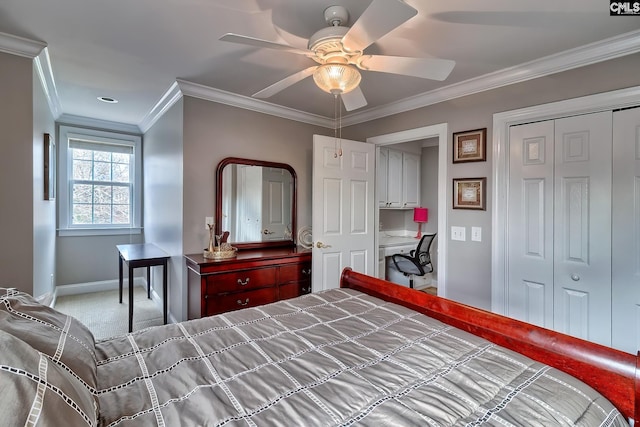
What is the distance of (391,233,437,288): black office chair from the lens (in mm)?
3984

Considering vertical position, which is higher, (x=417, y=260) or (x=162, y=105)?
(x=162, y=105)

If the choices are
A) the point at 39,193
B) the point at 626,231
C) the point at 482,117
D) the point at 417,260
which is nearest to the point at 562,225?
the point at 626,231

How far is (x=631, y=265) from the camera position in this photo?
6.61ft

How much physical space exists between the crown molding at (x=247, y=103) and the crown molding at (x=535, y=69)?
913 millimetres

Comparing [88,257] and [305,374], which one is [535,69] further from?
[88,257]

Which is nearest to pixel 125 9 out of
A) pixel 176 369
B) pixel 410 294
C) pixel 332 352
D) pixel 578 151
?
pixel 176 369

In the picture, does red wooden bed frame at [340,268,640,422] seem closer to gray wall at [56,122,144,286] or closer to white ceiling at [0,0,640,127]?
white ceiling at [0,0,640,127]

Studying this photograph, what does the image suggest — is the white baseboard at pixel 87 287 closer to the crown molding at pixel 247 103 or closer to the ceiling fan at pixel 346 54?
the crown molding at pixel 247 103

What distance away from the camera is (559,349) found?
1186 millimetres

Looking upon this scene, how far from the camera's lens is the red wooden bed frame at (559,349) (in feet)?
3.27

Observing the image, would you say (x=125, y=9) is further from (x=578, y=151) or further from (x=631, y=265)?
(x=631, y=265)

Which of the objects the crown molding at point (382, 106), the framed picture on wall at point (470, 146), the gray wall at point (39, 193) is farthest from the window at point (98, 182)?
the framed picture on wall at point (470, 146)

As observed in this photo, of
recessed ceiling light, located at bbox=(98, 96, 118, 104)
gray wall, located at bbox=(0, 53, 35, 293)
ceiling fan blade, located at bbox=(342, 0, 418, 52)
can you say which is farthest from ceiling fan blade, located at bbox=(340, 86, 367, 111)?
recessed ceiling light, located at bbox=(98, 96, 118, 104)

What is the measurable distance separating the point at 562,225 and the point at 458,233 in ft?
2.54
